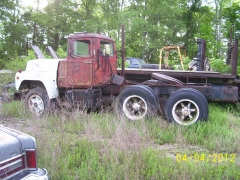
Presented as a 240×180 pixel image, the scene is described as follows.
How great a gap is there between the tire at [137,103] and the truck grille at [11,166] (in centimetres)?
408

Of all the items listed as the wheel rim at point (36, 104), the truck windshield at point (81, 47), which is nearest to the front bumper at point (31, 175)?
the truck windshield at point (81, 47)

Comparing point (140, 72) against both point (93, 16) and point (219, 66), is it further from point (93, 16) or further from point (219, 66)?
point (93, 16)

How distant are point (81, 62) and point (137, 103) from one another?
1921mm

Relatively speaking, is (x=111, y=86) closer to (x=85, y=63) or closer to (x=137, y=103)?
(x=85, y=63)

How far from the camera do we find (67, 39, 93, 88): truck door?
7.34 m

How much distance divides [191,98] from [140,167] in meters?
2.85

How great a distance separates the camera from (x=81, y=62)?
7.35m

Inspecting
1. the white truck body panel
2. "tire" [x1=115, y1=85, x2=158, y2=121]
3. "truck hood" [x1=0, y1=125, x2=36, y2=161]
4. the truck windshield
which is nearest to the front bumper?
"truck hood" [x1=0, y1=125, x2=36, y2=161]

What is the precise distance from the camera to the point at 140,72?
8.08 metres

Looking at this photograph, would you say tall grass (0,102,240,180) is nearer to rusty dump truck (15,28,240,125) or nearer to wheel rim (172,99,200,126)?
wheel rim (172,99,200,126)

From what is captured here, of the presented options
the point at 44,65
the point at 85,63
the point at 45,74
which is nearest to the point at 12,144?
the point at 85,63

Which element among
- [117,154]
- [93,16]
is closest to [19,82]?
[117,154]

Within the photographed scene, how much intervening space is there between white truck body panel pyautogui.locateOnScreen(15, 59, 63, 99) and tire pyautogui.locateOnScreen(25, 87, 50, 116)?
0.21 metres

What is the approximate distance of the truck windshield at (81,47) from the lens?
7.38 meters
